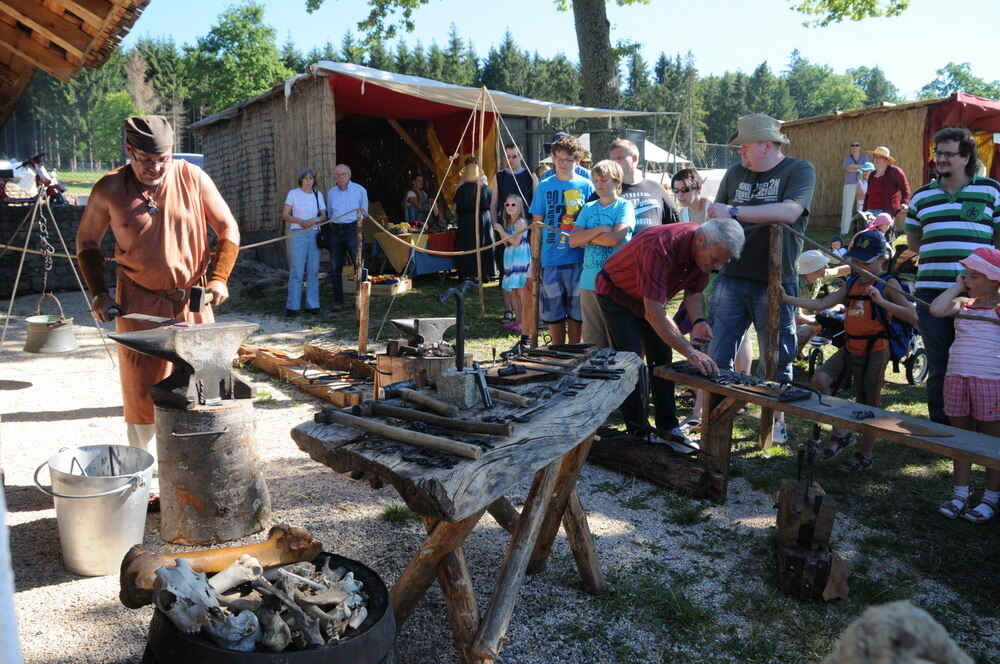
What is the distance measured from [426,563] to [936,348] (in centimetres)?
339

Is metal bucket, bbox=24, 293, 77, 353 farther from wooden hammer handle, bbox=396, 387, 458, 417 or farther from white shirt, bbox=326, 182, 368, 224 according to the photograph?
wooden hammer handle, bbox=396, 387, 458, 417

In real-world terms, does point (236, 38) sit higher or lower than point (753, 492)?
higher

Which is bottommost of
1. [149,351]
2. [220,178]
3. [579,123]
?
[149,351]

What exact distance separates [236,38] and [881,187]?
54762mm

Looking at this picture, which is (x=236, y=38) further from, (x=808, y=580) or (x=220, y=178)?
(x=808, y=580)

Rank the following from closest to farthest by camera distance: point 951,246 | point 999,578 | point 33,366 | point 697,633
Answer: point 697,633 → point 999,578 → point 951,246 → point 33,366

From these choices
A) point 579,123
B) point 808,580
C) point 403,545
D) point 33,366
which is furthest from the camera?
point 579,123

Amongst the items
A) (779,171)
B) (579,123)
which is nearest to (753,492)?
(779,171)

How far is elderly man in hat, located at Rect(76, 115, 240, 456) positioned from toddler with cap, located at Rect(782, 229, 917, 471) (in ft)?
11.6

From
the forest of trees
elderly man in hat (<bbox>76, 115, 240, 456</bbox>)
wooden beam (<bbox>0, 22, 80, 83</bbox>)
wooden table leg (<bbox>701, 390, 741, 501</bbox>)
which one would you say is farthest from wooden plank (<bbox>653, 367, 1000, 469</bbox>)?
the forest of trees

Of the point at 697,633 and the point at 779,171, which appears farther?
the point at 779,171

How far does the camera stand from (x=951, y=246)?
14.3 ft

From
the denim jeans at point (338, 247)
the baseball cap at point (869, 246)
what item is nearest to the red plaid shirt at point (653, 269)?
the baseball cap at point (869, 246)

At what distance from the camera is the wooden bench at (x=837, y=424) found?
11.0 feet
